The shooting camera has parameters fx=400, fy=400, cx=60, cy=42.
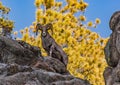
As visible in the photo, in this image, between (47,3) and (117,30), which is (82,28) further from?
(117,30)

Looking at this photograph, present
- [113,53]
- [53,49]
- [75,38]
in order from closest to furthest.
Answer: [113,53] → [53,49] → [75,38]

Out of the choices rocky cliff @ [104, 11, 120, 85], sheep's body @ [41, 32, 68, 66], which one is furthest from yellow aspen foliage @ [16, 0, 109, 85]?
rocky cliff @ [104, 11, 120, 85]

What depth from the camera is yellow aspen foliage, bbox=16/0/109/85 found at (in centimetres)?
3566

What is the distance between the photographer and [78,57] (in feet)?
117

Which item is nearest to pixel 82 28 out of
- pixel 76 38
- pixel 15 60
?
pixel 76 38

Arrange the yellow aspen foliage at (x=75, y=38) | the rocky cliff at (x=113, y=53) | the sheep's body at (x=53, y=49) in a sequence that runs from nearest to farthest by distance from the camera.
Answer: the rocky cliff at (x=113, y=53), the sheep's body at (x=53, y=49), the yellow aspen foliage at (x=75, y=38)

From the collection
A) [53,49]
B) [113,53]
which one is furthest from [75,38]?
[113,53]

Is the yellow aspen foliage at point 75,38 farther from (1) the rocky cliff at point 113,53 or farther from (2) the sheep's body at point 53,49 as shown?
(1) the rocky cliff at point 113,53

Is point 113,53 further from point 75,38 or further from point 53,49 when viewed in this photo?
point 75,38

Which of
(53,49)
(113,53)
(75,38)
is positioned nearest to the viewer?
(113,53)

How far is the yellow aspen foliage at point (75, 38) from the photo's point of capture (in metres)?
35.7

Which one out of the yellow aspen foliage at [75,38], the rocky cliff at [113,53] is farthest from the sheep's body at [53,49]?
the yellow aspen foliage at [75,38]

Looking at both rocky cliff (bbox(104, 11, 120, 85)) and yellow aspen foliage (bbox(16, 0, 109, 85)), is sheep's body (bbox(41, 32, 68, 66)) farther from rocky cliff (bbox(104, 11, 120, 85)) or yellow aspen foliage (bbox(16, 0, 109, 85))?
yellow aspen foliage (bbox(16, 0, 109, 85))

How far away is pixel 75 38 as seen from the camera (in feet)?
125
